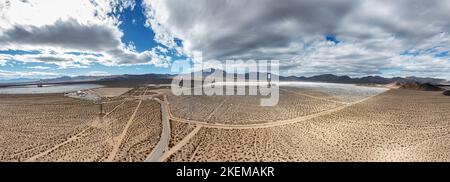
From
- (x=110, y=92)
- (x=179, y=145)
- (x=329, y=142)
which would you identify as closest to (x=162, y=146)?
(x=179, y=145)

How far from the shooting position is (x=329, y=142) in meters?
14.4

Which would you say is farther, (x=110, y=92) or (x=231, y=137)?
(x=110, y=92)

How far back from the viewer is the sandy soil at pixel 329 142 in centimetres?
1217

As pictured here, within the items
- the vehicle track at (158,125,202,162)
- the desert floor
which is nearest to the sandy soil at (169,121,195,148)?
the desert floor

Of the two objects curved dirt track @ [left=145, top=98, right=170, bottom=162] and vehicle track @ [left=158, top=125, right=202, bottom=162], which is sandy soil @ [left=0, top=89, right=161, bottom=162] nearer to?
curved dirt track @ [left=145, top=98, right=170, bottom=162]

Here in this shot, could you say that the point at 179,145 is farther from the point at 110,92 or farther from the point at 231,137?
the point at 110,92

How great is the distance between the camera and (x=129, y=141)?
1479 centimetres

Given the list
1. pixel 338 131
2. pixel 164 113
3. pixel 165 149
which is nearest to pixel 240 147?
pixel 165 149

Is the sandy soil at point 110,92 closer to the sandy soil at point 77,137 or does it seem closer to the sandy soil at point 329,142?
the sandy soil at point 77,137

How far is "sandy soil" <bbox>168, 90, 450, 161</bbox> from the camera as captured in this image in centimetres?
1217

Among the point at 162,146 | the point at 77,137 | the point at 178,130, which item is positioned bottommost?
the point at 162,146

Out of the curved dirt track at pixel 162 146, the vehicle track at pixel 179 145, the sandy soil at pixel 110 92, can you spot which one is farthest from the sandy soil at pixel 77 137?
the sandy soil at pixel 110 92
